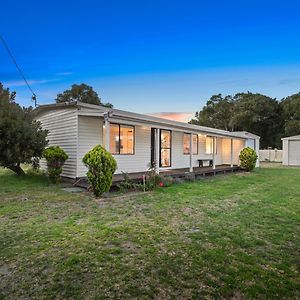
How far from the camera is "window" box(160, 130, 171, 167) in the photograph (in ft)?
44.3

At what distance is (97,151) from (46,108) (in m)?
5.46

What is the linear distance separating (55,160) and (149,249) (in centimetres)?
671

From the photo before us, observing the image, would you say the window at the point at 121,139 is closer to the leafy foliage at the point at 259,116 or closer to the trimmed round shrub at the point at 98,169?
the trimmed round shrub at the point at 98,169

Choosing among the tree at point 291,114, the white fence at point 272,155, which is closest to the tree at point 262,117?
the tree at point 291,114

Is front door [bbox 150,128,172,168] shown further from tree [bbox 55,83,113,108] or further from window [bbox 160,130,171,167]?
tree [bbox 55,83,113,108]

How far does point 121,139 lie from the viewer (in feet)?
37.1

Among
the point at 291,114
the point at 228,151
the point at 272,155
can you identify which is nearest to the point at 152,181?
the point at 228,151

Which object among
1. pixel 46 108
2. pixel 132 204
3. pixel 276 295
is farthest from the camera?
pixel 46 108

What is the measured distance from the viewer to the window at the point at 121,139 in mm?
10906

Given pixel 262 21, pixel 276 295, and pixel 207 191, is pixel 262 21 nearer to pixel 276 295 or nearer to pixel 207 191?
pixel 207 191

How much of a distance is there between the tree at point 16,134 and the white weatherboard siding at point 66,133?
85 cm

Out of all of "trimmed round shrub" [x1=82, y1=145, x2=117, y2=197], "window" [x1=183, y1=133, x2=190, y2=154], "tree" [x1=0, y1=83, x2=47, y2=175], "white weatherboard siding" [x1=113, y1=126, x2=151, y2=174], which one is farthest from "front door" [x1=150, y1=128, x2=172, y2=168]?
"trimmed round shrub" [x1=82, y1=145, x2=117, y2=197]

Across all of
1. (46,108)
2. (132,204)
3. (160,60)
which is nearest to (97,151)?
(132,204)

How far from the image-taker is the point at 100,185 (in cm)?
747
